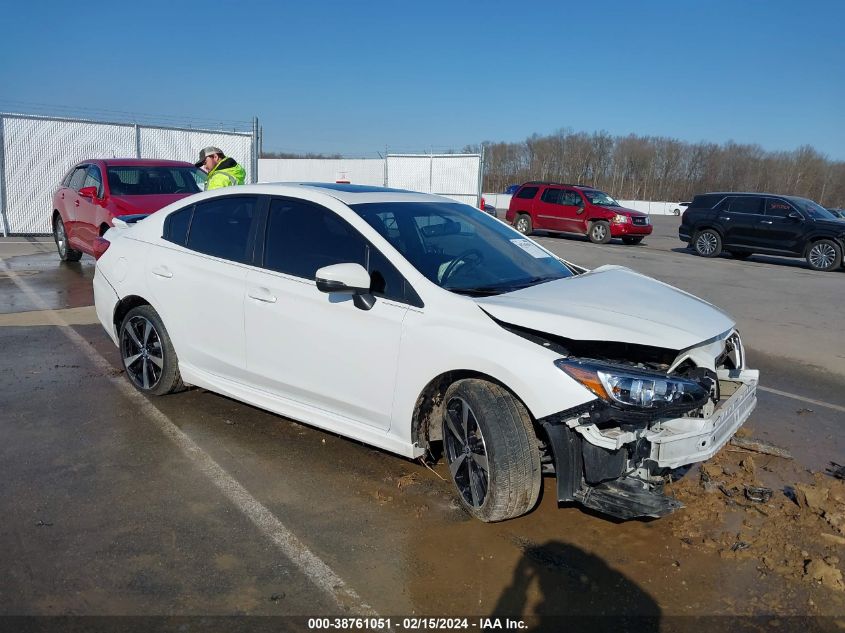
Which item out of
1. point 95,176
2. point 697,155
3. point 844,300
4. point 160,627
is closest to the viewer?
point 160,627

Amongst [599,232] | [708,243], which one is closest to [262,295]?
[708,243]

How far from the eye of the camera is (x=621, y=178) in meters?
92.3

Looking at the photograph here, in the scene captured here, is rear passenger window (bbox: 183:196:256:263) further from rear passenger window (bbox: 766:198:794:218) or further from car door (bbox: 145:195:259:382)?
rear passenger window (bbox: 766:198:794:218)

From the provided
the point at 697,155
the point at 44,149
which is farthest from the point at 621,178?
the point at 44,149

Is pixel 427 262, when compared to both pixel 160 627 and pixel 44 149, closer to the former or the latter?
pixel 160 627

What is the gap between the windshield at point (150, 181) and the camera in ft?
33.4

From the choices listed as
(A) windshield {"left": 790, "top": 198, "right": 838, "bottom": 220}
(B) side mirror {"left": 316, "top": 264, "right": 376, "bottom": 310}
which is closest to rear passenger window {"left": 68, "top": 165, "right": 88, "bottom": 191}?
(B) side mirror {"left": 316, "top": 264, "right": 376, "bottom": 310}

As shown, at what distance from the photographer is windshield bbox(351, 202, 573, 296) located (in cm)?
401

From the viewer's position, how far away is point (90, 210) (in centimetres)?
1053

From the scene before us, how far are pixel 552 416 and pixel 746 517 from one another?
1412 millimetres

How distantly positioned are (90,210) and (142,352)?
6147 millimetres

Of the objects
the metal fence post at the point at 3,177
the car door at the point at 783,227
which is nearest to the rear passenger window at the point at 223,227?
the metal fence post at the point at 3,177

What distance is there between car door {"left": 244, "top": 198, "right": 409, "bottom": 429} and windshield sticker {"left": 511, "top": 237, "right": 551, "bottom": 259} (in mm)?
1193

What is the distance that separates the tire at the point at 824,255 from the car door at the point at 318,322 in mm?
16192
